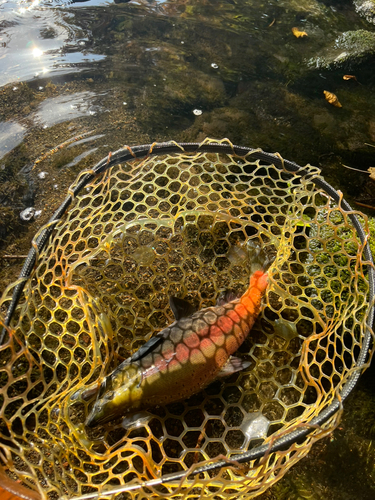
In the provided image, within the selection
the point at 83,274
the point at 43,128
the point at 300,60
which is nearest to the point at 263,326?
the point at 83,274

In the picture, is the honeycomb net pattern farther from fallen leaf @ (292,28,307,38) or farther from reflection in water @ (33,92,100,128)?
fallen leaf @ (292,28,307,38)

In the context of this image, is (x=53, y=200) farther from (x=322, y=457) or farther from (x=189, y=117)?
(x=322, y=457)

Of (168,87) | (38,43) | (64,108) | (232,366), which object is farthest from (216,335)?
(38,43)

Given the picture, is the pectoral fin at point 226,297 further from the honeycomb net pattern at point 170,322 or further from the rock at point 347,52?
the rock at point 347,52

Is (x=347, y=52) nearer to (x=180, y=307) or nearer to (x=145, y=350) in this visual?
(x=180, y=307)

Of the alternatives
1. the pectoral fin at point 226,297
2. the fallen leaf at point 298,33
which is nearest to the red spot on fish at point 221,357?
the pectoral fin at point 226,297

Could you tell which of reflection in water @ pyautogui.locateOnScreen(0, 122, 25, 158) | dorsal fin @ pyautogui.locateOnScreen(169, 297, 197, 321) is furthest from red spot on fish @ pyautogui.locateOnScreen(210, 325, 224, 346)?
reflection in water @ pyautogui.locateOnScreen(0, 122, 25, 158)

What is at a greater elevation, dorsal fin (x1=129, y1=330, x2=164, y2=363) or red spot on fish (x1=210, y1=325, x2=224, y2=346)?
dorsal fin (x1=129, y1=330, x2=164, y2=363)

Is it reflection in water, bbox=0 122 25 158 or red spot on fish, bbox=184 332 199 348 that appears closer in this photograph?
red spot on fish, bbox=184 332 199 348
